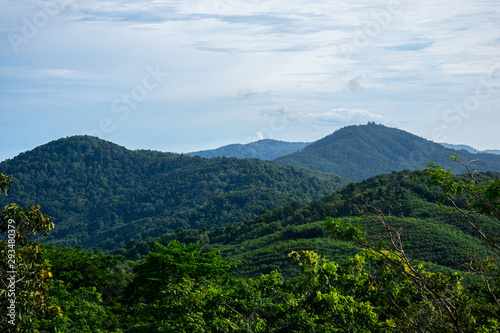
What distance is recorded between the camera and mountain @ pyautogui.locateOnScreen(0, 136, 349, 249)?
458ft

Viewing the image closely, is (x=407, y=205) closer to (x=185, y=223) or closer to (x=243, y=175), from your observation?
(x=185, y=223)

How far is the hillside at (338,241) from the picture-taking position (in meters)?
50.9

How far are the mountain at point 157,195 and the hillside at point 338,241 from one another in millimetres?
46229

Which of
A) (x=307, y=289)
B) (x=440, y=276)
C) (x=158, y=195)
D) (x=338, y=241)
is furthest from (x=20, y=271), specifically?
(x=158, y=195)

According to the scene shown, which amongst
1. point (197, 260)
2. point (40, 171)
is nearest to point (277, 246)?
point (197, 260)

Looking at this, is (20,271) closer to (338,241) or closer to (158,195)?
(338,241)

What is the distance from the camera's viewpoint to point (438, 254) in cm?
4922

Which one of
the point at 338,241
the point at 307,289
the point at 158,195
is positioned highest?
the point at 158,195

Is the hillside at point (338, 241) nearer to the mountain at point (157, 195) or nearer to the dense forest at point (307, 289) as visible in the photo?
the dense forest at point (307, 289)

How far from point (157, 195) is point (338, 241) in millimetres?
129385

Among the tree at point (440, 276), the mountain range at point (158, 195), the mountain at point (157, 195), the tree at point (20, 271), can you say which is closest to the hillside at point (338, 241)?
the tree at point (440, 276)

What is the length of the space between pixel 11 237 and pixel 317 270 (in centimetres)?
662

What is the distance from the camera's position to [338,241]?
60094 mm

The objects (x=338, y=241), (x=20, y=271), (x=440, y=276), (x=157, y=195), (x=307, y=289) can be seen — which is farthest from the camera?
(x=157, y=195)
